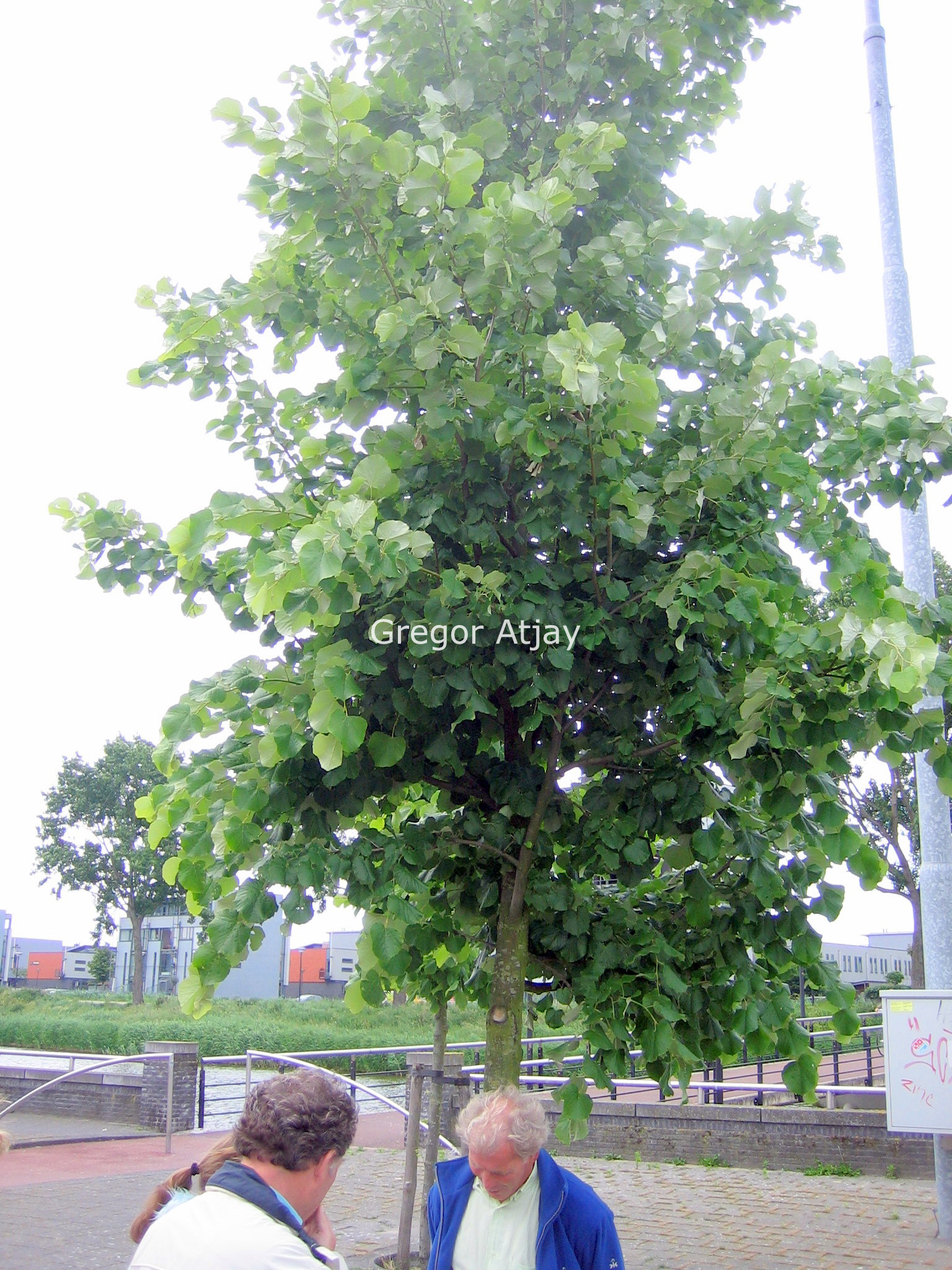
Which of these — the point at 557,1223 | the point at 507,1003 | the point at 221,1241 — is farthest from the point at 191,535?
Answer: the point at 557,1223

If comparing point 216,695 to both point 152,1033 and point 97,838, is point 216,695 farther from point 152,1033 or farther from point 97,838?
point 97,838

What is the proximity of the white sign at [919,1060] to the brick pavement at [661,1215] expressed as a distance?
2.61 feet

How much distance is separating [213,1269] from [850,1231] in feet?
24.6

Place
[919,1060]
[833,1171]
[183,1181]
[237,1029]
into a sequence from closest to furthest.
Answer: [183,1181] < [919,1060] < [833,1171] < [237,1029]

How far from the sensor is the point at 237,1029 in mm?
24828

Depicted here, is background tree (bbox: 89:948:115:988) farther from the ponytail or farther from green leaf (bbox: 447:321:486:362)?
the ponytail

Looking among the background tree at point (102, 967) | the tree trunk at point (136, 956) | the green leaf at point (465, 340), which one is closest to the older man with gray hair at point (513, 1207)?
the green leaf at point (465, 340)

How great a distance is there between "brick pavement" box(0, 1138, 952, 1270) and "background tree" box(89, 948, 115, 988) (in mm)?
60090

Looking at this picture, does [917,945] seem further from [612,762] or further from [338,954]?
[338,954]

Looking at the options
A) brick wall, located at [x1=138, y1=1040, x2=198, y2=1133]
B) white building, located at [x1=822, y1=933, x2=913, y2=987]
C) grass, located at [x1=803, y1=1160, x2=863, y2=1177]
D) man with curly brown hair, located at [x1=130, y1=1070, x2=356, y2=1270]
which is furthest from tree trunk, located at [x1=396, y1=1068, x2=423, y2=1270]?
white building, located at [x1=822, y1=933, x2=913, y2=987]

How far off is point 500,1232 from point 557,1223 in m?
0.18

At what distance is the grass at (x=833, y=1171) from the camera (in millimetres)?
10125

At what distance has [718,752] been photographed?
3922mm

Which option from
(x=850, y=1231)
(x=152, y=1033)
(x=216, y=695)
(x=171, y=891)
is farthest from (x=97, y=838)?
(x=216, y=695)
